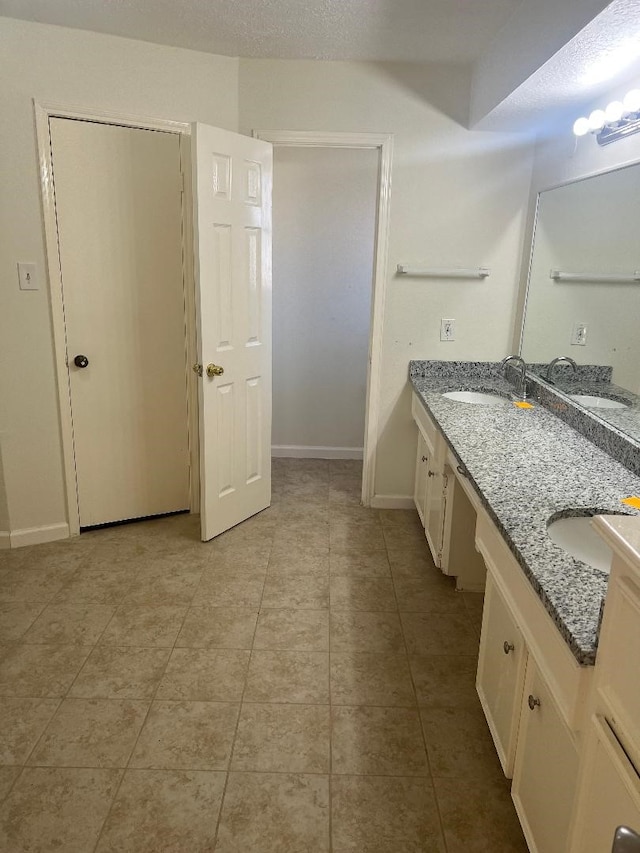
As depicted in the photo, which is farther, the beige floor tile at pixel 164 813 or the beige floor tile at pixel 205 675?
the beige floor tile at pixel 205 675

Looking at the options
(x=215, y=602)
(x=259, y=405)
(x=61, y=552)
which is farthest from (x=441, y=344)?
(x=61, y=552)

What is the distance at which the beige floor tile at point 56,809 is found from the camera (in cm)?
155

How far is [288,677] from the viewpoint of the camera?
218 centimetres

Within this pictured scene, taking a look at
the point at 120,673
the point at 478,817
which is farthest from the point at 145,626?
the point at 478,817

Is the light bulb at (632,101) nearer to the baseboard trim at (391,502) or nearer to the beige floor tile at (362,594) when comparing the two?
the beige floor tile at (362,594)

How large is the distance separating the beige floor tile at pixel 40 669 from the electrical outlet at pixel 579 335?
7.50ft

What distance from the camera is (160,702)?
2041mm

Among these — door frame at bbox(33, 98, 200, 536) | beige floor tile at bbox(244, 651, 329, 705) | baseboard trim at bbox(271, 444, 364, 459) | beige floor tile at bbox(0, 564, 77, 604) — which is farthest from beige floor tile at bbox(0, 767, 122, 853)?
baseboard trim at bbox(271, 444, 364, 459)

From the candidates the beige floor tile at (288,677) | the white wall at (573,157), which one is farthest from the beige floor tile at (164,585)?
the white wall at (573,157)

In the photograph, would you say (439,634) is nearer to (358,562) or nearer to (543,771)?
(358,562)

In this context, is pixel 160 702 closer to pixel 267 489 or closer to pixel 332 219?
pixel 267 489

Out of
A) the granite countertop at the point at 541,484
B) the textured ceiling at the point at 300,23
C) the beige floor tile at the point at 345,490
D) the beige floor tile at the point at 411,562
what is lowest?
the beige floor tile at the point at 411,562

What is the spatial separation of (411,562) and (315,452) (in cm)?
173

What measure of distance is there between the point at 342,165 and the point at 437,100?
1117mm
